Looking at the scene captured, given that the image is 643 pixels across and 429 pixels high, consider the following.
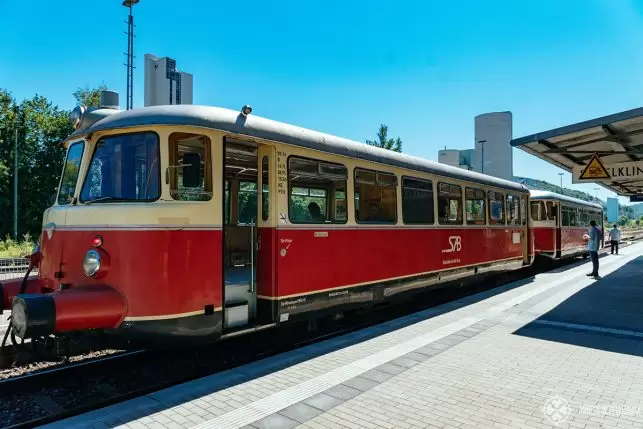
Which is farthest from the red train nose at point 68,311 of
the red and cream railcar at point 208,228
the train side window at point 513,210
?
the train side window at point 513,210

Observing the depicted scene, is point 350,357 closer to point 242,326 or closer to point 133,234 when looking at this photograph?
point 242,326

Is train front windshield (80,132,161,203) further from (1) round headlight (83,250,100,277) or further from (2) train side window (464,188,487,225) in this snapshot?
(2) train side window (464,188,487,225)

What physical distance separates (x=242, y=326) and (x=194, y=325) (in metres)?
0.84

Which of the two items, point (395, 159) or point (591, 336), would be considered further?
point (395, 159)

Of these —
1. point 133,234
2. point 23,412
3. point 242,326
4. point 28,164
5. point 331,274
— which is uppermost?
point 28,164

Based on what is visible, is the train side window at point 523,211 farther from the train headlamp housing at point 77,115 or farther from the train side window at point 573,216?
the train headlamp housing at point 77,115

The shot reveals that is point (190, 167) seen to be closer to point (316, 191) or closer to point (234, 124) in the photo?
point (234, 124)

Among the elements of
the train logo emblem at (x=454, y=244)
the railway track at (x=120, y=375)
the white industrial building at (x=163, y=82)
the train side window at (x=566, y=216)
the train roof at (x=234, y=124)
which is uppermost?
the white industrial building at (x=163, y=82)

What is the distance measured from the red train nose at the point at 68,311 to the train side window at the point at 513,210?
38.2 ft

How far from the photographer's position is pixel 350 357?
Answer: 596 cm

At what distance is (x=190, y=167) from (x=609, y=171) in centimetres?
1297

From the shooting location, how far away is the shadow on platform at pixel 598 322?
6848mm

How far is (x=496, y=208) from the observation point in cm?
1292

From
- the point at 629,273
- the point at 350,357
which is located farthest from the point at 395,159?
the point at 629,273
